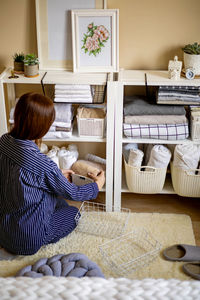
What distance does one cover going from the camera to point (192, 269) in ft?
6.63

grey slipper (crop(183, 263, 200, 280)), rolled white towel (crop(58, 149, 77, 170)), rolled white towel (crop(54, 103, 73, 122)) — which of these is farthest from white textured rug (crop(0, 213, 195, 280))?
Result: rolled white towel (crop(54, 103, 73, 122))

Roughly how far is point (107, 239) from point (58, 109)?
2.77 feet

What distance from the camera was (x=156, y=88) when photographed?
Answer: 2.34 m

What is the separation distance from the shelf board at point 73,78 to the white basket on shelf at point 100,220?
2.56 ft

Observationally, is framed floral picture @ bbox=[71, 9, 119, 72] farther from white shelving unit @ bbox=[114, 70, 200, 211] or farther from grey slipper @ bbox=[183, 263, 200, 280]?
grey slipper @ bbox=[183, 263, 200, 280]

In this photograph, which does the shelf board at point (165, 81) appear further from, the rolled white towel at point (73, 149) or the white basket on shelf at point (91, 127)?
the rolled white towel at point (73, 149)

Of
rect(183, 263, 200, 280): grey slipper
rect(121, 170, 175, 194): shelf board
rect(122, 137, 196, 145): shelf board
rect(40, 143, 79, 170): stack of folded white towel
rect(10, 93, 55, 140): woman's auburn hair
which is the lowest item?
rect(183, 263, 200, 280): grey slipper

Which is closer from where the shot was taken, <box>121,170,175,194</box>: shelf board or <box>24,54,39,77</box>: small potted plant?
<box>24,54,39,77</box>: small potted plant

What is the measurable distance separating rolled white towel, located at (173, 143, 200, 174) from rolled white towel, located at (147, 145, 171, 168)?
→ 58 millimetres

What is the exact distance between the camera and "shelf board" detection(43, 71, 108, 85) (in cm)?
220

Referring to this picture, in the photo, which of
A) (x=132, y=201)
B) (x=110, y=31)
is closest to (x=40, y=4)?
(x=110, y=31)

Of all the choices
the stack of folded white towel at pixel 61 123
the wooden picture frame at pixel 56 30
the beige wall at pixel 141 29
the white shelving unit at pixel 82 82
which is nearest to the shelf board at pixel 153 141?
the white shelving unit at pixel 82 82

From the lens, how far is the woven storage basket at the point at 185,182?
2342 mm

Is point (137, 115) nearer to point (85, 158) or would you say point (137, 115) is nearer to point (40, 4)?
point (85, 158)
